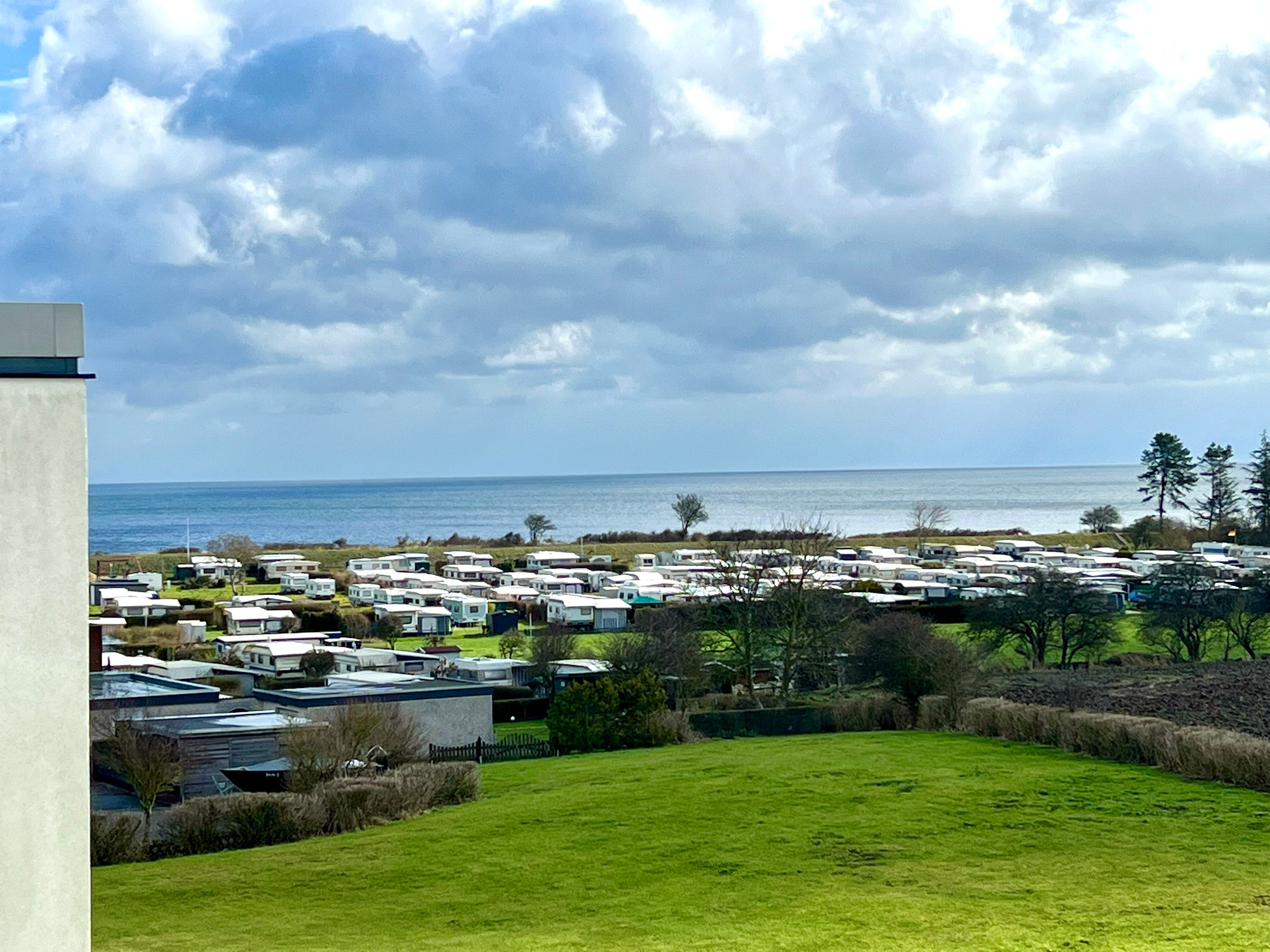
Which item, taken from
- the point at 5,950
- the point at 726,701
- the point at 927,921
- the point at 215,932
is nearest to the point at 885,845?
the point at 927,921

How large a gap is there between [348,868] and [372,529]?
140459 mm

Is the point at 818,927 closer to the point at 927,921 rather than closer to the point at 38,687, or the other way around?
the point at 927,921

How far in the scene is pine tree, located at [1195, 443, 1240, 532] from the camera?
96.0m

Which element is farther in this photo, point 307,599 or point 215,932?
point 307,599

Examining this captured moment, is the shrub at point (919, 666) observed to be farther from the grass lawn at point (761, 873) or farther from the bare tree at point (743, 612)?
the grass lawn at point (761, 873)

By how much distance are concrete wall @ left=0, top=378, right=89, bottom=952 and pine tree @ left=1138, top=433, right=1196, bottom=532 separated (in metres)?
96.5

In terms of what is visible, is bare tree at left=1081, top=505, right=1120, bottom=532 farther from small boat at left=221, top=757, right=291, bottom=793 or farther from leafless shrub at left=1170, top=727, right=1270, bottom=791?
small boat at left=221, top=757, right=291, bottom=793

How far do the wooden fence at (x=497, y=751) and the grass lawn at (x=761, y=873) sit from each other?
13.9 ft

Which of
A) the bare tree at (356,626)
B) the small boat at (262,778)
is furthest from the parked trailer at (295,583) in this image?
the small boat at (262,778)

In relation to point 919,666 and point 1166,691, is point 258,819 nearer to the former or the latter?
point 919,666

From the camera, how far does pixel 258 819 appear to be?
690 inches

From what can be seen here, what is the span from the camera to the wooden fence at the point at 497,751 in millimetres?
25766

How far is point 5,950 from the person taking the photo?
6.34m

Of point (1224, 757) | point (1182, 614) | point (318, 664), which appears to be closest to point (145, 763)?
point (1224, 757)
